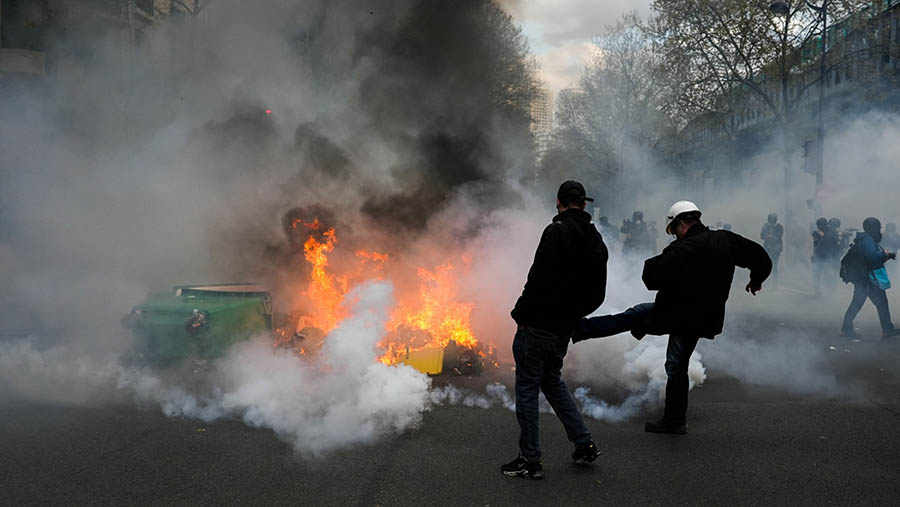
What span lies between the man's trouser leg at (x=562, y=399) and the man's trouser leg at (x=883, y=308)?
22.3 ft

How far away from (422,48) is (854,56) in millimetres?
14924

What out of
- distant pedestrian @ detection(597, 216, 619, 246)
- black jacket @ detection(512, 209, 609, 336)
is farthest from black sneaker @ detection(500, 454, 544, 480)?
distant pedestrian @ detection(597, 216, 619, 246)

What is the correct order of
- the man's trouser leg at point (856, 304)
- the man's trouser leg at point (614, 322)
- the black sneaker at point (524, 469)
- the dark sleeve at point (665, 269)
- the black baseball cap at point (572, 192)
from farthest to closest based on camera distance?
the man's trouser leg at point (856, 304), the dark sleeve at point (665, 269), the man's trouser leg at point (614, 322), the black baseball cap at point (572, 192), the black sneaker at point (524, 469)

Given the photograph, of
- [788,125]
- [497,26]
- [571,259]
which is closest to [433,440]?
[571,259]

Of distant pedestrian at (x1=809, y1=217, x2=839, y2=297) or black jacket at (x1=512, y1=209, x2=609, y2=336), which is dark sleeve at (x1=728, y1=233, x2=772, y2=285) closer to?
black jacket at (x1=512, y1=209, x2=609, y2=336)

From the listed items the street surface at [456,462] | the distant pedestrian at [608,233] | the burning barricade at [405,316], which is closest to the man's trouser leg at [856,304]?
the distant pedestrian at [608,233]

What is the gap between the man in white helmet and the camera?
4.73m

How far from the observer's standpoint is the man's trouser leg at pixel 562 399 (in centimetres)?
411

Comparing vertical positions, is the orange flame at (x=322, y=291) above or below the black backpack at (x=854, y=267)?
below

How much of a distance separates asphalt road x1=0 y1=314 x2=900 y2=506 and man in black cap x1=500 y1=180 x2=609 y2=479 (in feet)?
0.59

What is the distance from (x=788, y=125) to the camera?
1986cm

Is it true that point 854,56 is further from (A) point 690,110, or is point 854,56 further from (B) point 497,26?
(B) point 497,26

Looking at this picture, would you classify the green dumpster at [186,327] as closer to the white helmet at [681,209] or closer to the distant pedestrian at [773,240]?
the white helmet at [681,209]

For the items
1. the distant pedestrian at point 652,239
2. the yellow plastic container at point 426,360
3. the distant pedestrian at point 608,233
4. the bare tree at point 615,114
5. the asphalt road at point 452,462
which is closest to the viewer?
the asphalt road at point 452,462
